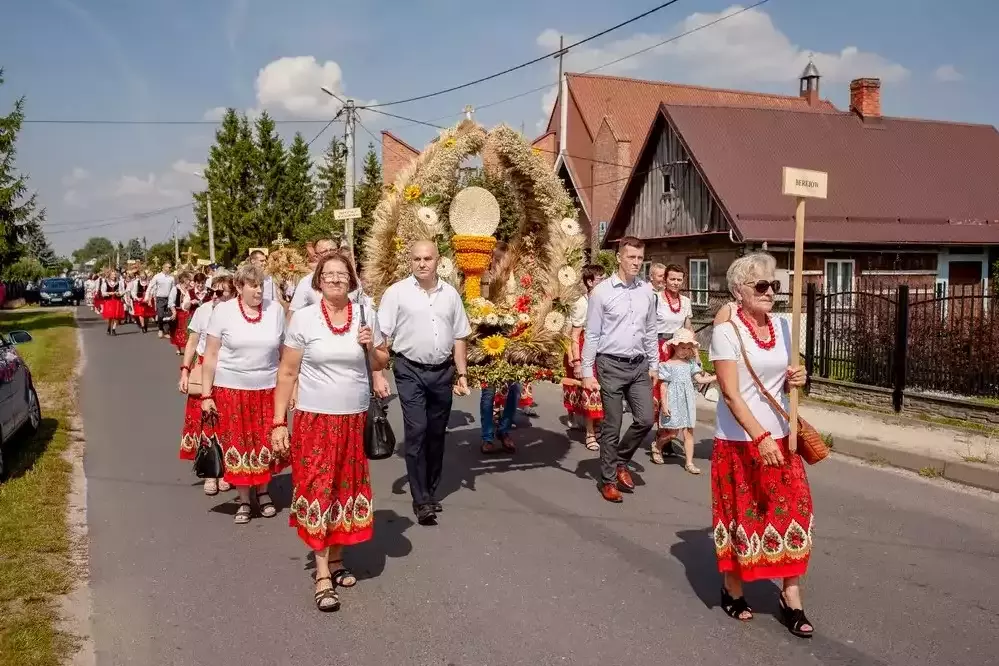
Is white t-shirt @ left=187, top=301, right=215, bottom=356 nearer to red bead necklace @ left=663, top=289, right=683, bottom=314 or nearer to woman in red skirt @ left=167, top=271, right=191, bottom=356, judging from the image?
red bead necklace @ left=663, top=289, right=683, bottom=314

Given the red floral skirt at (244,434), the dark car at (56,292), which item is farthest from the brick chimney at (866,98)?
the dark car at (56,292)

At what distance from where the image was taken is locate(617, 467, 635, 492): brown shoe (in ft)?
22.6

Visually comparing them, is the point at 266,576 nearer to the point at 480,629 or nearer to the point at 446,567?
the point at 446,567

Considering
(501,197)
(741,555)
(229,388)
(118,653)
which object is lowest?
(118,653)

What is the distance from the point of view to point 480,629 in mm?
4262

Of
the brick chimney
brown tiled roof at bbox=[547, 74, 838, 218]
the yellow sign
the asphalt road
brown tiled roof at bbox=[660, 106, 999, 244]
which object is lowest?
the asphalt road

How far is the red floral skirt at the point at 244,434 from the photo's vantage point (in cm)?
617

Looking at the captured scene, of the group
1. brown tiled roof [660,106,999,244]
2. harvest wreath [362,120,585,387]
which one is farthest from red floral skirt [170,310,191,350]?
brown tiled roof [660,106,999,244]

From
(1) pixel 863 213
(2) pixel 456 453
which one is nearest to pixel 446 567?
(2) pixel 456 453

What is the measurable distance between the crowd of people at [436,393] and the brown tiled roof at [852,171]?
12051 millimetres

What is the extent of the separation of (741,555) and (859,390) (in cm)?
795

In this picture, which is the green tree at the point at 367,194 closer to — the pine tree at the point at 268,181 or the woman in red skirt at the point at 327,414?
the pine tree at the point at 268,181

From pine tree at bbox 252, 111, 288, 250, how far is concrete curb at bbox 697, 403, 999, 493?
38.9 metres

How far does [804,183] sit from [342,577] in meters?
3.36
